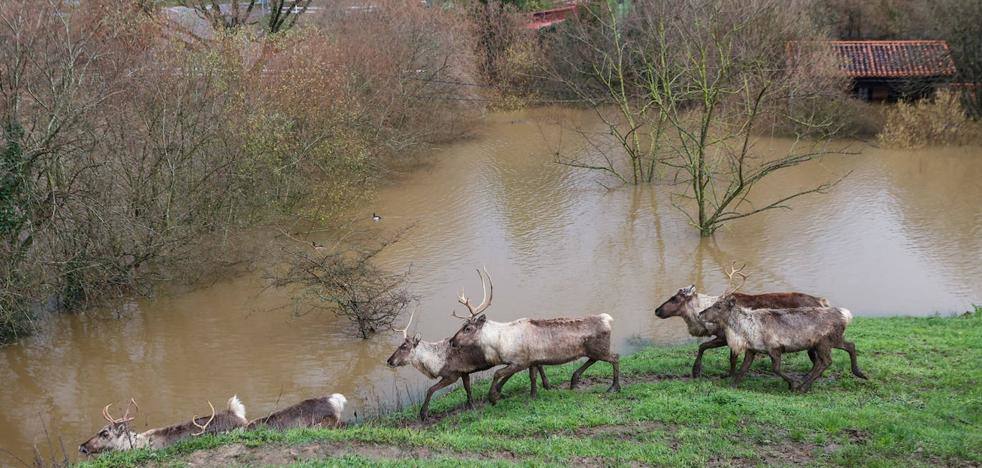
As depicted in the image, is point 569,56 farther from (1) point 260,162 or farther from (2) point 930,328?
(2) point 930,328

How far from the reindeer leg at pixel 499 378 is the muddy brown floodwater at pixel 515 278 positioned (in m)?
2.51

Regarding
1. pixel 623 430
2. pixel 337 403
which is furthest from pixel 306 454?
pixel 623 430

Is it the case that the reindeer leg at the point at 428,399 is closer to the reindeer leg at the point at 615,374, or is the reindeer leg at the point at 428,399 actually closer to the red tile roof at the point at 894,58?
the reindeer leg at the point at 615,374

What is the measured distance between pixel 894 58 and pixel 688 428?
30.6 meters

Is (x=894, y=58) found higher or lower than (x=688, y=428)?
higher

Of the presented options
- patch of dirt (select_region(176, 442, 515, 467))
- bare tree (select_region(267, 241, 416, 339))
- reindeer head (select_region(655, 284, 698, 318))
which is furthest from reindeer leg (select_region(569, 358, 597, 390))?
bare tree (select_region(267, 241, 416, 339))

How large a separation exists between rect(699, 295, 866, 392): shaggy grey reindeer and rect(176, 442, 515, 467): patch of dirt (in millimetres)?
4230

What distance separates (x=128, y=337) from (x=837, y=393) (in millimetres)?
13120

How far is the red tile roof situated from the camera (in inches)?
1331

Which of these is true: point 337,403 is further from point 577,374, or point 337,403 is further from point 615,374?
point 615,374

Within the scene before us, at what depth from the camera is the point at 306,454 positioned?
31.8 ft

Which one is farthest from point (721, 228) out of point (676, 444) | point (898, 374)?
point (676, 444)

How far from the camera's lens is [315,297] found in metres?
17.6

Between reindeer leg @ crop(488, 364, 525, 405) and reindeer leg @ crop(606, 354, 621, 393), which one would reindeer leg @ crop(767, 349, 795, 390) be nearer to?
reindeer leg @ crop(606, 354, 621, 393)
